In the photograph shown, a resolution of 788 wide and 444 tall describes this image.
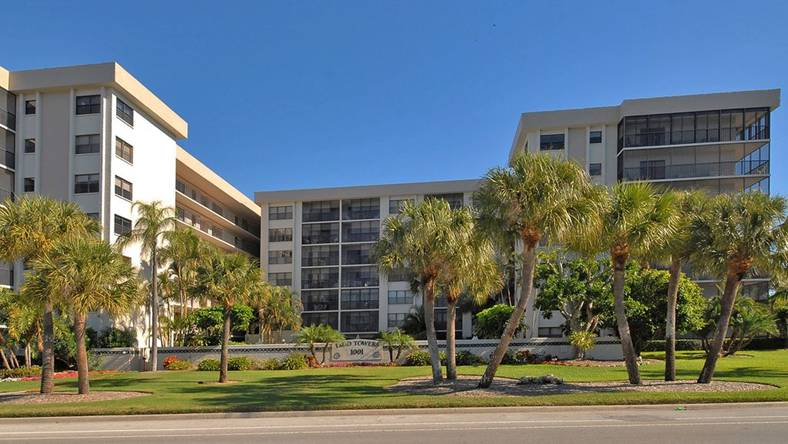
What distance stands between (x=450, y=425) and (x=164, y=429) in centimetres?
716

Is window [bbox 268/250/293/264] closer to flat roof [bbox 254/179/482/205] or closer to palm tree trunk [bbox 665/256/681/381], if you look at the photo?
flat roof [bbox 254/179/482/205]

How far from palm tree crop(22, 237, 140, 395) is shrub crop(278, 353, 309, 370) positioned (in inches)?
737

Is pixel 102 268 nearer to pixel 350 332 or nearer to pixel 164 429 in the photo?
pixel 164 429

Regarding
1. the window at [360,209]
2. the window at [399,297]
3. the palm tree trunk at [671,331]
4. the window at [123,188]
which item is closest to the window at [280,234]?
the window at [360,209]

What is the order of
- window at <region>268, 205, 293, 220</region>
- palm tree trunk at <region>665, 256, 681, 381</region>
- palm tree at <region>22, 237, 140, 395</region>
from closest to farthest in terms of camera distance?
palm tree at <region>22, 237, 140, 395</region> → palm tree trunk at <region>665, 256, 681, 381</region> → window at <region>268, 205, 293, 220</region>

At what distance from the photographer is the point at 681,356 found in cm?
4584

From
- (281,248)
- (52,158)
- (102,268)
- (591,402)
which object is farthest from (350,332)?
(591,402)

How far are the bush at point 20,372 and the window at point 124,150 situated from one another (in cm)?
1647

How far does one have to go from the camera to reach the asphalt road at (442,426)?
49.5 feet

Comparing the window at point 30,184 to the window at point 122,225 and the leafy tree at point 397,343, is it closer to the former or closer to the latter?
the window at point 122,225

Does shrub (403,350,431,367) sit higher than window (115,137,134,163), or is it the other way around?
window (115,137,134,163)

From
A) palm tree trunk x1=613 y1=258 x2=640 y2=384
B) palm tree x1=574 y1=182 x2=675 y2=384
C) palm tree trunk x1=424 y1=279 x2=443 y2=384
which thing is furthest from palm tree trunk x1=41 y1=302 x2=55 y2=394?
palm tree trunk x1=613 y1=258 x2=640 y2=384

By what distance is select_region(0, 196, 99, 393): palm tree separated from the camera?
87.2ft

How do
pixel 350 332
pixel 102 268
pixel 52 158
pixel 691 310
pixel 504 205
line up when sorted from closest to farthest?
pixel 504 205
pixel 102 268
pixel 691 310
pixel 52 158
pixel 350 332
